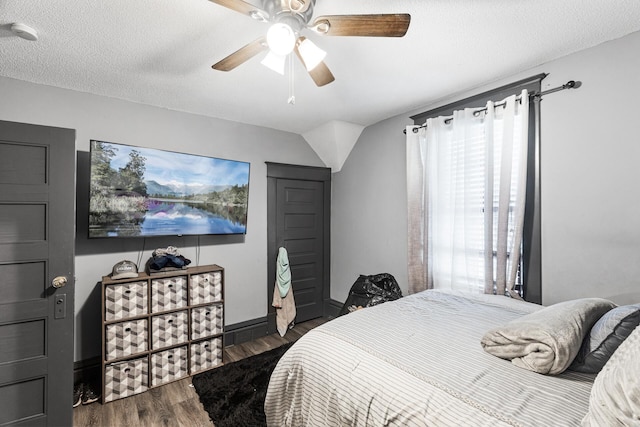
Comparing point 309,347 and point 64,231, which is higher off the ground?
point 64,231

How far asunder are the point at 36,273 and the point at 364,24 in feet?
7.90

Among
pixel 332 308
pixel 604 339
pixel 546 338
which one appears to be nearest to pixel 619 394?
pixel 546 338

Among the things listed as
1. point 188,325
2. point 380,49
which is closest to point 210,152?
point 188,325

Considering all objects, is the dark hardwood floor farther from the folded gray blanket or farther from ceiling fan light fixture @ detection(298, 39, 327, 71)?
ceiling fan light fixture @ detection(298, 39, 327, 71)

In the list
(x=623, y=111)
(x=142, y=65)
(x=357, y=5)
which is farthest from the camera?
(x=142, y=65)

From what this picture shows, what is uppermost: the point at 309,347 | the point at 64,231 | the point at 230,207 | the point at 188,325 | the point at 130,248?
the point at 230,207

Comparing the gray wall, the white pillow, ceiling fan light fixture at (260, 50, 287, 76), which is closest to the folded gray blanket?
the white pillow

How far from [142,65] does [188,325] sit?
2126 millimetres

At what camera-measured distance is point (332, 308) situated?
3.85 metres

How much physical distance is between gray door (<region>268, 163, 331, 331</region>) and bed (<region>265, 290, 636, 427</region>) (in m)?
1.94

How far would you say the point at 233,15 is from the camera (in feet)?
4.99

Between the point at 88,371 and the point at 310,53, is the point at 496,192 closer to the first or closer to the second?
the point at 310,53

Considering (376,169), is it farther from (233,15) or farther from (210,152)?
(233,15)

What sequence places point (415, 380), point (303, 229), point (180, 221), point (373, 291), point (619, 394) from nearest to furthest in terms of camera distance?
point (619, 394) → point (415, 380) → point (180, 221) → point (373, 291) → point (303, 229)
